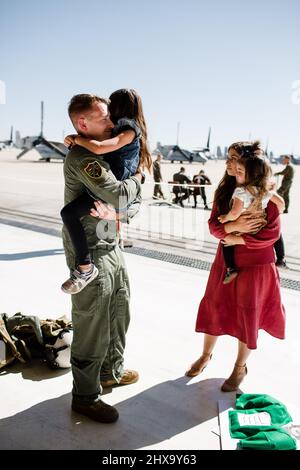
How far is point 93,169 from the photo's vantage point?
1876mm

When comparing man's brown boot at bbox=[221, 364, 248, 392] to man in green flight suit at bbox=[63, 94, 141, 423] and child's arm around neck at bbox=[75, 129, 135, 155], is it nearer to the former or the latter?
man in green flight suit at bbox=[63, 94, 141, 423]

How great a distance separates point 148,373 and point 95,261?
1185 mm

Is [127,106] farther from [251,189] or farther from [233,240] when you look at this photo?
[233,240]

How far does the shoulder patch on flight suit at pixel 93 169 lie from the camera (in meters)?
1.87

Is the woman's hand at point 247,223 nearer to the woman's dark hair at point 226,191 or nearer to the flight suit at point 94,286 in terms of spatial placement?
the woman's dark hair at point 226,191

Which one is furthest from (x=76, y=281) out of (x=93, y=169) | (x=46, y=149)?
(x=46, y=149)

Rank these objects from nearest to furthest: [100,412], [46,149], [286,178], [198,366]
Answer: [100,412], [198,366], [286,178], [46,149]

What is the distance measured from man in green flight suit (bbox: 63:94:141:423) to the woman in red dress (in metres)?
0.62

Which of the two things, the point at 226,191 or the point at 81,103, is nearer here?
the point at 81,103

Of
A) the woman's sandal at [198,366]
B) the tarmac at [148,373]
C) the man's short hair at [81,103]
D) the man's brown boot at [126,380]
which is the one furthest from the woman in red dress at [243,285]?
the man's short hair at [81,103]

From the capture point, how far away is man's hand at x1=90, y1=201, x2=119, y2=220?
203cm

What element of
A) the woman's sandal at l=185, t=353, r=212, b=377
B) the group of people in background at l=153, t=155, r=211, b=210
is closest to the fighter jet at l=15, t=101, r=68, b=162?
the group of people in background at l=153, t=155, r=211, b=210

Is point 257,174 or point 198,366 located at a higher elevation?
point 257,174
